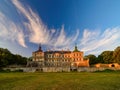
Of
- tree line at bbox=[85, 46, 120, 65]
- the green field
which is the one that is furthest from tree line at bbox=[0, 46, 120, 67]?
the green field

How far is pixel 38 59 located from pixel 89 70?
43.3 meters

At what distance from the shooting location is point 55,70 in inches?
2421

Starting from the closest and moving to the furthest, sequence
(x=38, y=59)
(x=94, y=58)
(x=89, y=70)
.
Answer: (x=89, y=70) < (x=38, y=59) < (x=94, y=58)

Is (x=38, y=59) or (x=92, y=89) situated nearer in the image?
(x=92, y=89)

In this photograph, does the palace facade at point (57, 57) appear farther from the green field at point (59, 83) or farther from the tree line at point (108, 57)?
the green field at point (59, 83)

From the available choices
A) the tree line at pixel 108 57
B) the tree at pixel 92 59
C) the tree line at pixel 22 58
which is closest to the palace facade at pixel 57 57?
the tree at pixel 92 59

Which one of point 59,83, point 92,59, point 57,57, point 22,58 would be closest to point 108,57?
point 92,59

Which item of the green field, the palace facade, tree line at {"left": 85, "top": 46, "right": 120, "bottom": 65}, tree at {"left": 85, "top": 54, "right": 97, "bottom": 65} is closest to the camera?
the green field

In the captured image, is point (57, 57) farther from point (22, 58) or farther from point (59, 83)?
point (59, 83)

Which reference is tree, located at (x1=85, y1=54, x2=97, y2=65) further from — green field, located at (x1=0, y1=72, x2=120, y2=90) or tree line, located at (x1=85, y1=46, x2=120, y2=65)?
green field, located at (x1=0, y1=72, x2=120, y2=90)

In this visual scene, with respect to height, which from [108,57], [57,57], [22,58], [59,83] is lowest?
[59,83]

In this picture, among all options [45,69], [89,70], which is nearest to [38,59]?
[45,69]

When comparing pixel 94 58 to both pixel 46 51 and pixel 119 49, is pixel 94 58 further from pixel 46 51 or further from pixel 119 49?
pixel 119 49

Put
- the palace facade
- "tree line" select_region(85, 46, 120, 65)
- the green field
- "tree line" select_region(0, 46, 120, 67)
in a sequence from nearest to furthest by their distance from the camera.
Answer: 1. the green field
2. "tree line" select_region(0, 46, 120, 67)
3. "tree line" select_region(85, 46, 120, 65)
4. the palace facade
